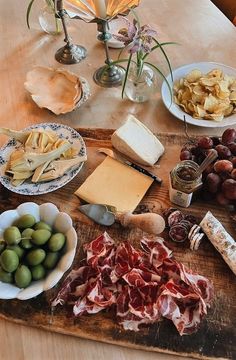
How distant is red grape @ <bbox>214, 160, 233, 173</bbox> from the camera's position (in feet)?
2.49

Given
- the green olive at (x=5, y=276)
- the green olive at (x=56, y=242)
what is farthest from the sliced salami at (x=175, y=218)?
the green olive at (x=5, y=276)

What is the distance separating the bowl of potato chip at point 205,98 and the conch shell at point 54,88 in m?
0.26

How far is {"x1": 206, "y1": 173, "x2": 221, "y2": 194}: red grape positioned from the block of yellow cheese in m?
0.14

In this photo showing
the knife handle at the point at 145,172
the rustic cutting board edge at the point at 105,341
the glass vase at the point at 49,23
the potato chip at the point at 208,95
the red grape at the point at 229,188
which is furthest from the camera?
the glass vase at the point at 49,23

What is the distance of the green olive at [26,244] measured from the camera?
0.68m

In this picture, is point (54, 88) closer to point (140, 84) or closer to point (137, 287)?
point (140, 84)

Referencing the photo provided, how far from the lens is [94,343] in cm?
65

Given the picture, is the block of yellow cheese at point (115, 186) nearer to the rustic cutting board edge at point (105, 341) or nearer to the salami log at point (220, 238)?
the salami log at point (220, 238)

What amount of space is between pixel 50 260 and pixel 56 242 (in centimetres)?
3

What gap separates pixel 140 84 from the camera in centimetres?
105

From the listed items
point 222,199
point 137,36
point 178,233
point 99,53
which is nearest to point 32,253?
point 178,233

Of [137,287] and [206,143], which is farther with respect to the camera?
[206,143]

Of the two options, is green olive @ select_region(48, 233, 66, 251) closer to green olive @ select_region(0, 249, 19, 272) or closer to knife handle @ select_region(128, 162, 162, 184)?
green olive @ select_region(0, 249, 19, 272)

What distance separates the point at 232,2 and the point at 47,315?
137 centimetres
